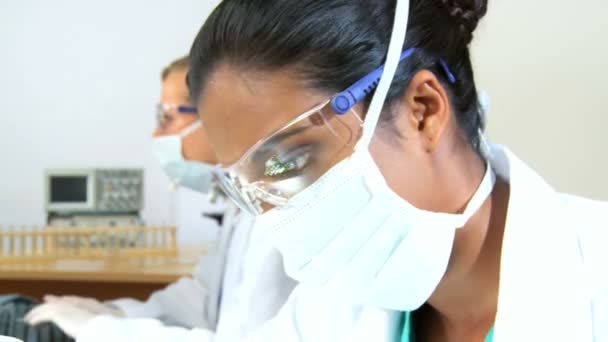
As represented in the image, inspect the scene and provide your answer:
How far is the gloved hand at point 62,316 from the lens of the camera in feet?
4.41

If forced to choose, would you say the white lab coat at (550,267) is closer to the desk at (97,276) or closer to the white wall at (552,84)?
the white wall at (552,84)

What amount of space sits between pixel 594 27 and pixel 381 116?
114cm

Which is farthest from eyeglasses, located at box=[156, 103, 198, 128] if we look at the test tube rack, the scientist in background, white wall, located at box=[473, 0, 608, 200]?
white wall, located at box=[473, 0, 608, 200]

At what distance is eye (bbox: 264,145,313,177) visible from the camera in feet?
2.51

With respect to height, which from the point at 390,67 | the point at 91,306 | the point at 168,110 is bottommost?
the point at 91,306

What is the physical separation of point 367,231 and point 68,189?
1.85 meters

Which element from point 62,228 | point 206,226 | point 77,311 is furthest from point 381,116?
point 206,226

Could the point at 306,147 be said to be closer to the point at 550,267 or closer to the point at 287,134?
the point at 287,134

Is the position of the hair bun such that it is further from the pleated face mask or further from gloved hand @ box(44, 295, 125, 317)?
gloved hand @ box(44, 295, 125, 317)

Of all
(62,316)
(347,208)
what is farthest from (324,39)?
(62,316)

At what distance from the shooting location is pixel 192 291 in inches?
70.2

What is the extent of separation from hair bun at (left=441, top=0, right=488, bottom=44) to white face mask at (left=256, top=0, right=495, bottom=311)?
0.28 ft

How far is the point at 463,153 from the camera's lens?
2.71 ft

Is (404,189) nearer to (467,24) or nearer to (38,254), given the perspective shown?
(467,24)
